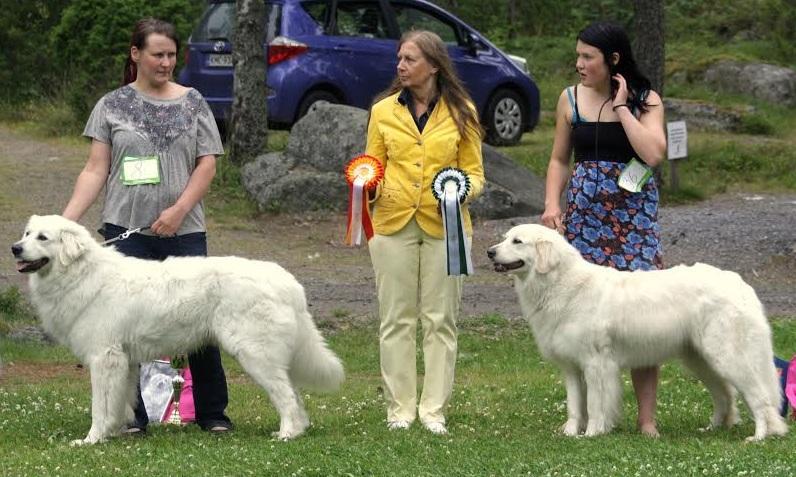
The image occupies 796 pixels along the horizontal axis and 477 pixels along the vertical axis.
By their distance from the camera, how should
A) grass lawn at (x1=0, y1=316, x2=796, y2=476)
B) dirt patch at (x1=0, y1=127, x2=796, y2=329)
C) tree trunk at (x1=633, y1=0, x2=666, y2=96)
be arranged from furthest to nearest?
tree trunk at (x1=633, y1=0, x2=666, y2=96), dirt patch at (x1=0, y1=127, x2=796, y2=329), grass lawn at (x1=0, y1=316, x2=796, y2=476)

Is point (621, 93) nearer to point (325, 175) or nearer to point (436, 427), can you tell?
point (436, 427)

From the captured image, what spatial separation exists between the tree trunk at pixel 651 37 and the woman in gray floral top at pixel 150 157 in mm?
11202

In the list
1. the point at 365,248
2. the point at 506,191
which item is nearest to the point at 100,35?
the point at 506,191

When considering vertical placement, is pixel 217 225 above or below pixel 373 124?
below

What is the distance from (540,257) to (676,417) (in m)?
1.61

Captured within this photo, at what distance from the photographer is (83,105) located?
72.4 ft

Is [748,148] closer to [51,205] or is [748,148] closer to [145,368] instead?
[51,205]

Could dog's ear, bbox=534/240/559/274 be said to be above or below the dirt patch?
above

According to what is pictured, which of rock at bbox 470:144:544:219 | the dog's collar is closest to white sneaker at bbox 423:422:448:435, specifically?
the dog's collar

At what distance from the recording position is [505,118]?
2075 cm

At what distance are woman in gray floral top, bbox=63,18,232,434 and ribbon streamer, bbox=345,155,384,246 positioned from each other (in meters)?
0.86

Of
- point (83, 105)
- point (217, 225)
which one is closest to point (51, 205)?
point (217, 225)

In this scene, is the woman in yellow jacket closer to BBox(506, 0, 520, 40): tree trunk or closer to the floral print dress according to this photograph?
the floral print dress

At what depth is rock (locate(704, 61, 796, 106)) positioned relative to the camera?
25.1 meters
